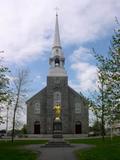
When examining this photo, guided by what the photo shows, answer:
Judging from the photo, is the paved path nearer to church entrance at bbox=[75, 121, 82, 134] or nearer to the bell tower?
the bell tower

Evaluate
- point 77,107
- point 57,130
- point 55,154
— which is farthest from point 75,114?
point 55,154

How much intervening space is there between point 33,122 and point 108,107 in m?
64.9

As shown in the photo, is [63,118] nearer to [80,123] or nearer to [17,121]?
[80,123]

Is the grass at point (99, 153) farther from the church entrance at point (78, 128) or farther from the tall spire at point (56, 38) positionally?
the tall spire at point (56, 38)

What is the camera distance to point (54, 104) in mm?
79438

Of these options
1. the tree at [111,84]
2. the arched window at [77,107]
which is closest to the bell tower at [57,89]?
the arched window at [77,107]

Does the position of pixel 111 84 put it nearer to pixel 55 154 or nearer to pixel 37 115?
pixel 55 154

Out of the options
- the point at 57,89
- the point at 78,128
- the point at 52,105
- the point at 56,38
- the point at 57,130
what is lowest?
the point at 57,130

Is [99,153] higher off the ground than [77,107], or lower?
lower

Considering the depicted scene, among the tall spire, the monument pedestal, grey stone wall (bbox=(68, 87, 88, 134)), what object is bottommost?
the monument pedestal

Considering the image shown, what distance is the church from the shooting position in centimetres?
7906

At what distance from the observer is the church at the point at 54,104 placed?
79.1 meters

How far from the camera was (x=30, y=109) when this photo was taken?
8156 cm

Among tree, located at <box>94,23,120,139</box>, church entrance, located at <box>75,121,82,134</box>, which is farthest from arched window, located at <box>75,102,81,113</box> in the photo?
tree, located at <box>94,23,120,139</box>
